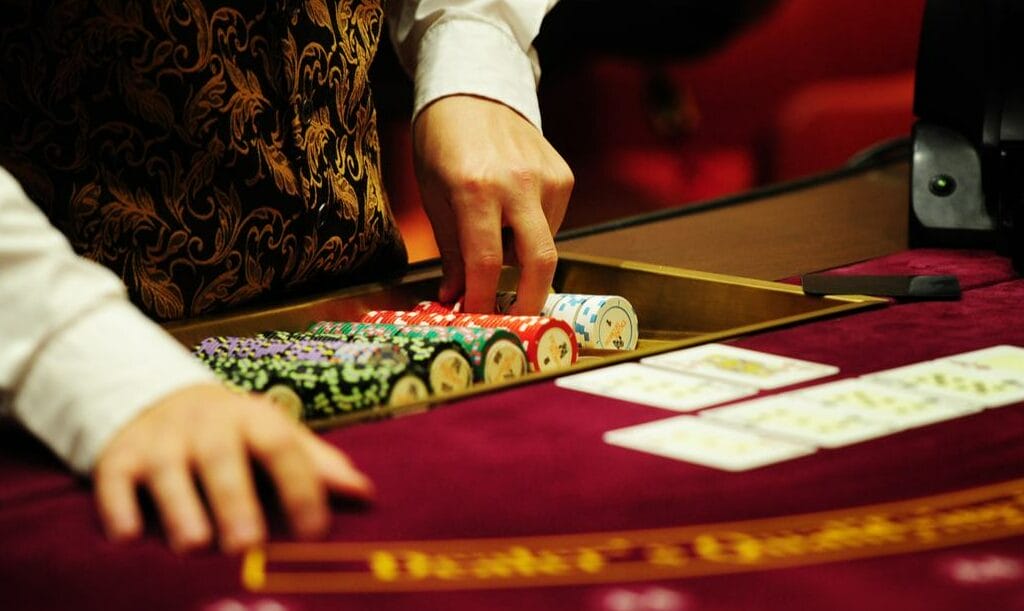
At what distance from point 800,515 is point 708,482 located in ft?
0.27

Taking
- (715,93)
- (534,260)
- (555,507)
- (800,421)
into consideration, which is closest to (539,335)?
(534,260)

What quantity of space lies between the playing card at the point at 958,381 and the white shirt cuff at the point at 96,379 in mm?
631

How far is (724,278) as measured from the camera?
1.63 meters

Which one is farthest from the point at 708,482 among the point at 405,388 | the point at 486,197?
the point at 486,197

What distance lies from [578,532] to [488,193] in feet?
2.59

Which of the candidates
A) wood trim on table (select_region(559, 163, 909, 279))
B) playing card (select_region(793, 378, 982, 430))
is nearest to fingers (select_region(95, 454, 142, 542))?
playing card (select_region(793, 378, 982, 430))

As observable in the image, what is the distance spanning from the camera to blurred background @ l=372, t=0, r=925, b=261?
422cm

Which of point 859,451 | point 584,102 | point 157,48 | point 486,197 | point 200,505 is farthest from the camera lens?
point 584,102

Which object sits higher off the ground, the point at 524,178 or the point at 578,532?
the point at 524,178

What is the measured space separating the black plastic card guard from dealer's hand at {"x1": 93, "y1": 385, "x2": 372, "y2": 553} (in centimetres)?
83

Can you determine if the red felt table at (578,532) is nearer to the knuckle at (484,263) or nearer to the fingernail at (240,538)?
the fingernail at (240,538)

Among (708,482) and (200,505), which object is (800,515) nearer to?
(708,482)

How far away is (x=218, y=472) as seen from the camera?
0.85m

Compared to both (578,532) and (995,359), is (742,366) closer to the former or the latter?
(995,359)
